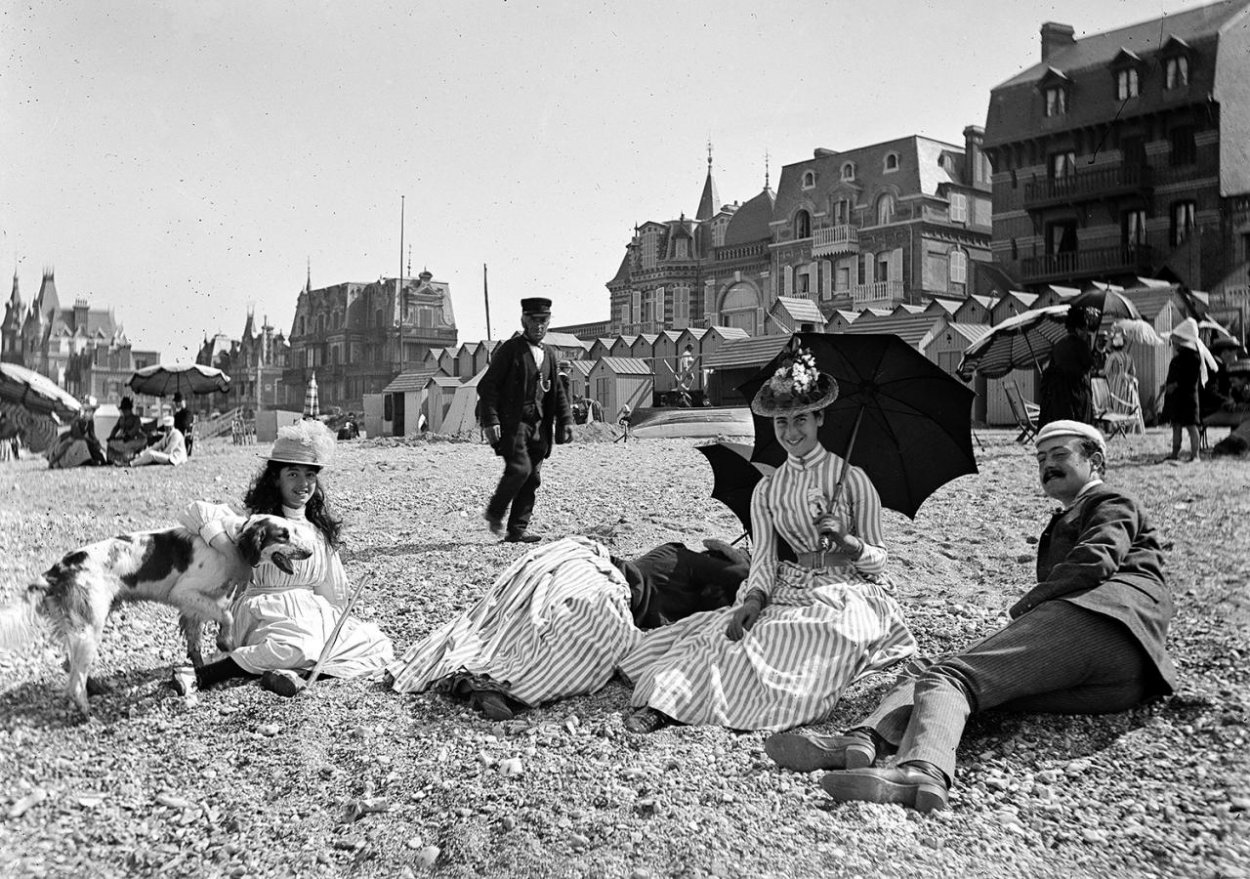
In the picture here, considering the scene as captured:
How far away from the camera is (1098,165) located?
2244 cm

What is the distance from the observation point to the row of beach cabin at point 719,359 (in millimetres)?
14953

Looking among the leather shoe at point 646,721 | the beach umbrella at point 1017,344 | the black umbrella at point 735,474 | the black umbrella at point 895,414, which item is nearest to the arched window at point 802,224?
the beach umbrella at point 1017,344

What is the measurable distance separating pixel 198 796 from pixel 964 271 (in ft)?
97.9

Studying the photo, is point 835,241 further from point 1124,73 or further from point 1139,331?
point 1139,331

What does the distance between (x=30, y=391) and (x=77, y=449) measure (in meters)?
9.92

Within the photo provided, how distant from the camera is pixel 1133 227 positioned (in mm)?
22500

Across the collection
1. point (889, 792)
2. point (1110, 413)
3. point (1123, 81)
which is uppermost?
point (1123, 81)

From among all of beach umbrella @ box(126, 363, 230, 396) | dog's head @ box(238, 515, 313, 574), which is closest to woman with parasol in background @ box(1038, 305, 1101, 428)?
dog's head @ box(238, 515, 313, 574)

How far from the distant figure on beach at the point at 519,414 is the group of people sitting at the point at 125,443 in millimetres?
9415

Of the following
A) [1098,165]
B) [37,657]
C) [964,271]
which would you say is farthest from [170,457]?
[964,271]

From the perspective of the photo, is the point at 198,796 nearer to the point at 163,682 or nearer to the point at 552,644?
the point at 163,682

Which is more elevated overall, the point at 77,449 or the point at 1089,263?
the point at 1089,263

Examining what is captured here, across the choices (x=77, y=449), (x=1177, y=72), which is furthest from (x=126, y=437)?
Result: (x=1177, y=72)

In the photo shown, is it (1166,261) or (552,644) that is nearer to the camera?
(552,644)
